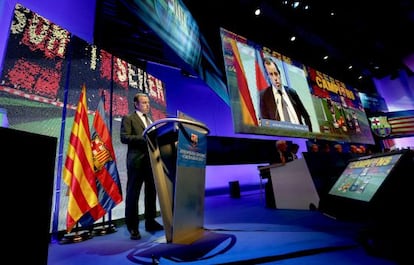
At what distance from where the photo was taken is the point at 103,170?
2.52 metres

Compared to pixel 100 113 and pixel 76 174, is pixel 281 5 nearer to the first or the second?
pixel 100 113

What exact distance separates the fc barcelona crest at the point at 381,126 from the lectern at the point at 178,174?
9.54m

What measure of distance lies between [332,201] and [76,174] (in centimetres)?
253

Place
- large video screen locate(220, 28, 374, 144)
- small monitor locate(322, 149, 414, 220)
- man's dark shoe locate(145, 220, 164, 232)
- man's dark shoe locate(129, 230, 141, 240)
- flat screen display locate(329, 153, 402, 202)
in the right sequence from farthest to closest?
large video screen locate(220, 28, 374, 144) < man's dark shoe locate(145, 220, 164, 232) < man's dark shoe locate(129, 230, 141, 240) < flat screen display locate(329, 153, 402, 202) < small monitor locate(322, 149, 414, 220)

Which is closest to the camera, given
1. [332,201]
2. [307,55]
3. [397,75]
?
[332,201]

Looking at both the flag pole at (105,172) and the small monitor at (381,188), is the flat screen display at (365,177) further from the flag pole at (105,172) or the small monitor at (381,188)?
the flag pole at (105,172)

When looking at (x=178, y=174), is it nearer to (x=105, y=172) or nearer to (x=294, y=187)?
(x=105, y=172)

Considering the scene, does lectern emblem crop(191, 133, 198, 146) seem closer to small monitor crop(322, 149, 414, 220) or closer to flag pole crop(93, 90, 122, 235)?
small monitor crop(322, 149, 414, 220)

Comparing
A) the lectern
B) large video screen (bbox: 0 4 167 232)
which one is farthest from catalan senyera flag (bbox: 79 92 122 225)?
the lectern

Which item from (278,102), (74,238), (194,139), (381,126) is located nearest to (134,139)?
(194,139)

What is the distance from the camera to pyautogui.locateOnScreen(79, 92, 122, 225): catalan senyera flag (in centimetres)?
246

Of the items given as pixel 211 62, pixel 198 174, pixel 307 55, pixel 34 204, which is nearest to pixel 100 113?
pixel 198 174

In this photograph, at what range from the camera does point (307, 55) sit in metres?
6.93

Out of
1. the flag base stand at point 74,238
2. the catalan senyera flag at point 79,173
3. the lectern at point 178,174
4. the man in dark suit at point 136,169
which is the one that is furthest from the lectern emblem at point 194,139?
the flag base stand at point 74,238
